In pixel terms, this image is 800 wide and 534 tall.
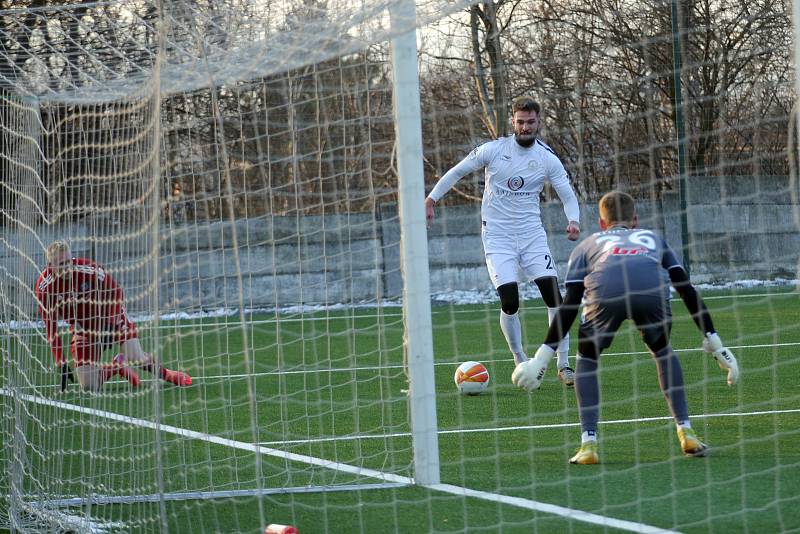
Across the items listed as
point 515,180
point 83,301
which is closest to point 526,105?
point 515,180

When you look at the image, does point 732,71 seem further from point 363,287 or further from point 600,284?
point 363,287

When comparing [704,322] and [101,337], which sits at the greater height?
[101,337]

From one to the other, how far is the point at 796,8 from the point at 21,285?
4.18 meters

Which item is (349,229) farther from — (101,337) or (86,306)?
(86,306)

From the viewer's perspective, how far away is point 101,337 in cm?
582

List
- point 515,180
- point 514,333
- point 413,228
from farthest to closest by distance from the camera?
point 514,333 < point 515,180 < point 413,228

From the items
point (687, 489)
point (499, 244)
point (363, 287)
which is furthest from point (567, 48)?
point (363, 287)

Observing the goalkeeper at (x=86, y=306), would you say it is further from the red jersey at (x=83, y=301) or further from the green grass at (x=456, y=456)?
the green grass at (x=456, y=456)

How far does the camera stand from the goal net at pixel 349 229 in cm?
480

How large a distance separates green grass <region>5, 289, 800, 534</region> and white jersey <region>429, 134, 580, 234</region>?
1346mm

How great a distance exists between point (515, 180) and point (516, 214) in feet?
0.89

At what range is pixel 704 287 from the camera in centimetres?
1678

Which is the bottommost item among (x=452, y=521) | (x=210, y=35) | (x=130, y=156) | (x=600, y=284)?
(x=452, y=521)

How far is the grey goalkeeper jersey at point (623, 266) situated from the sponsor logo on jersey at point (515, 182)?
254 cm
